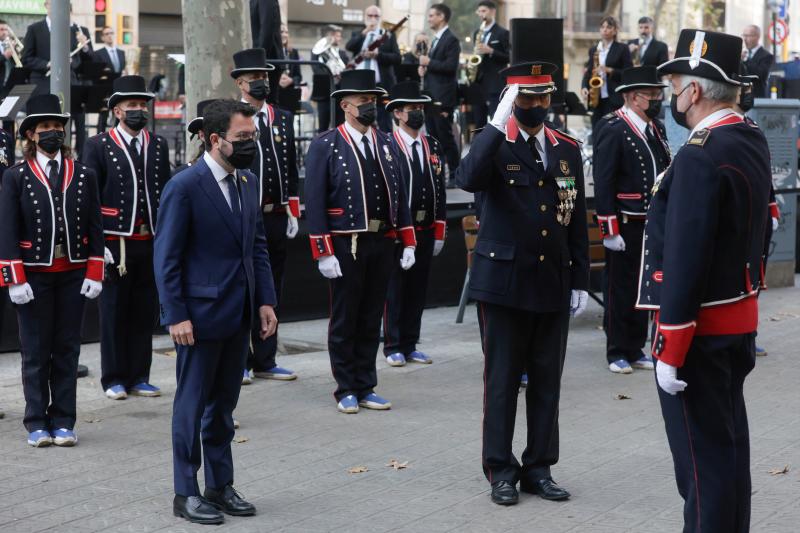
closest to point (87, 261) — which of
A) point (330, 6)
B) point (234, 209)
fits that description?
point (234, 209)

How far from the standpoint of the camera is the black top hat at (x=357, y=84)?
9.02m

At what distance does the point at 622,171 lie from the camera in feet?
33.4

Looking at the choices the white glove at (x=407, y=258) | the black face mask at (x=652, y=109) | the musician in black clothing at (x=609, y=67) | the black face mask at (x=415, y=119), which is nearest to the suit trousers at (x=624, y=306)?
the black face mask at (x=652, y=109)

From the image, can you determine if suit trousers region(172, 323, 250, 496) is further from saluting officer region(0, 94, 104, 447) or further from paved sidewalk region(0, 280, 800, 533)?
saluting officer region(0, 94, 104, 447)

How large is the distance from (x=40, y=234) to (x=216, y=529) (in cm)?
254

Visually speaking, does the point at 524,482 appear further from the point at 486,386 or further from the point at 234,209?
the point at 234,209

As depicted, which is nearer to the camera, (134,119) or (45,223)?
(45,223)

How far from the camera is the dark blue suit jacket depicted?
6.24 meters

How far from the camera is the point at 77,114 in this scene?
15.5m

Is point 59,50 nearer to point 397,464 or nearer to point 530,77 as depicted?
point 397,464

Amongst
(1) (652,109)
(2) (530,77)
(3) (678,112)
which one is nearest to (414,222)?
(1) (652,109)

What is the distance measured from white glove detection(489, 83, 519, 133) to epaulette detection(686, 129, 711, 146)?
1644 millimetres

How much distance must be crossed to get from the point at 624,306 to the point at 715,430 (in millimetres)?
5360

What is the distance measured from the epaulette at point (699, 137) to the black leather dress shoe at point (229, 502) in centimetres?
287
